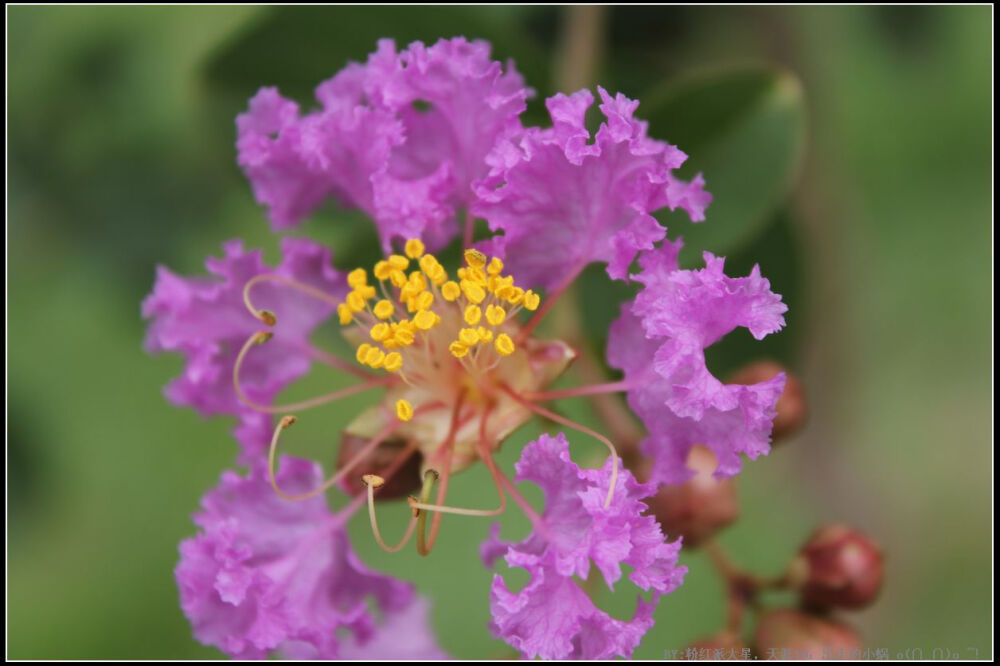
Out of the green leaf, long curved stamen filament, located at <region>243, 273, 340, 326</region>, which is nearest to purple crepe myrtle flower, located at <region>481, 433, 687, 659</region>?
long curved stamen filament, located at <region>243, 273, 340, 326</region>

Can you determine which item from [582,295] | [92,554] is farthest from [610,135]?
[92,554]

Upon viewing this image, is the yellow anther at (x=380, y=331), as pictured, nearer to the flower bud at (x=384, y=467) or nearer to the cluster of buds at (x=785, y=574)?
the flower bud at (x=384, y=467)

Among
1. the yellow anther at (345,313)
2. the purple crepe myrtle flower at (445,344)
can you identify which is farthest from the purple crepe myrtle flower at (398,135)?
the yellow anther at (345,313)

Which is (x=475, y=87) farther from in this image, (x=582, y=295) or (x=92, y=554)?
(x=92, y=554)

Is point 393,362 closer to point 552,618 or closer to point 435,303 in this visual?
point 435,303

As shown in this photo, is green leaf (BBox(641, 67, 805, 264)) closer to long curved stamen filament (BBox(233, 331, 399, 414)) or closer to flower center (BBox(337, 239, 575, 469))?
flower center (BBox(337, 239, 575, 469))

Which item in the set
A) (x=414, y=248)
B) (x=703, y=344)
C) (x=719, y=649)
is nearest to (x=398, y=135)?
(x=414, y=248)

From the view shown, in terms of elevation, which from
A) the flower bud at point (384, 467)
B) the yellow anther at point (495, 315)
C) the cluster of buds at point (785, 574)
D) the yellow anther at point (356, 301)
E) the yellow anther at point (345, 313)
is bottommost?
the cluster of buds at point (785, 574)
